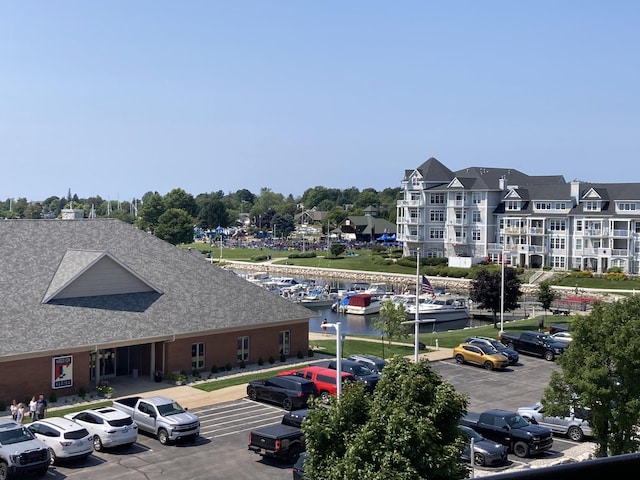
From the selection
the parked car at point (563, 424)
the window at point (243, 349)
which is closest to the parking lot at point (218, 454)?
the parked car at point (563, 424)

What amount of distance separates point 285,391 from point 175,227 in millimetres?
124960

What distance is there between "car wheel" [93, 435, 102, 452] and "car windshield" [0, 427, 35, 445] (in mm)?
2844

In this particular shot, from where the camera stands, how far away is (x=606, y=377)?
25562 mm

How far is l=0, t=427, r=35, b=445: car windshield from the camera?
83.9 ft

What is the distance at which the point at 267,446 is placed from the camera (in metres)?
27.5

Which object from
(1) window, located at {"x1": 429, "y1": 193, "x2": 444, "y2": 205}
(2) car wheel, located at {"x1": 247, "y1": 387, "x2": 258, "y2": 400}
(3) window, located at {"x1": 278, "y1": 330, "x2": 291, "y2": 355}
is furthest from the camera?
(1) window, located at {"x1": 429, "y1": 193, "x2": 444, "y2": 205}

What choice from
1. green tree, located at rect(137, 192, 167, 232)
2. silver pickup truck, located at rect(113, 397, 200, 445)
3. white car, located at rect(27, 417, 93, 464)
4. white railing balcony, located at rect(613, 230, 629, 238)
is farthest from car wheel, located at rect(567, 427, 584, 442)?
green tree, located at rect(137, 192, 167, 232)

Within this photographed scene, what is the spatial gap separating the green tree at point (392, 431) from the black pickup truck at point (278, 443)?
10010mm

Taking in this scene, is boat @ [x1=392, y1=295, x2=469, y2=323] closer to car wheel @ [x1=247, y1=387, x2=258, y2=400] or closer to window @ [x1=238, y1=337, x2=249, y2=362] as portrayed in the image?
window @ [x1=238, y1=337, x2=249, y2=362]

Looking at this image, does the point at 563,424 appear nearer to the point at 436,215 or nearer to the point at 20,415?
the point at 20,415

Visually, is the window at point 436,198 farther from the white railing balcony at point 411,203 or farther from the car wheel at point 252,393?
the car wheel at point 252,393

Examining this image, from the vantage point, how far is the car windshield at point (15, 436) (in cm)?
2556

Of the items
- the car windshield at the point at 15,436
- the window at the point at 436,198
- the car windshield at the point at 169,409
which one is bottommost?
the car windshield at the point at 169,409

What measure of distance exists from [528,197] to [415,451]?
10221cm
